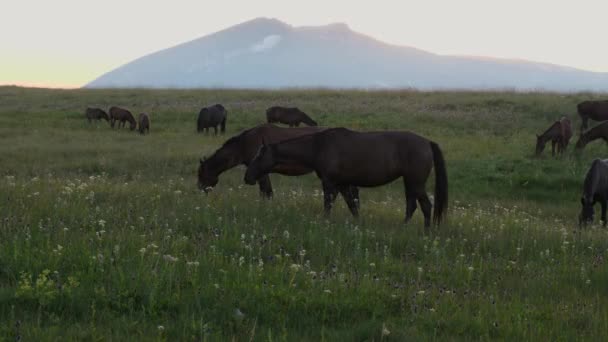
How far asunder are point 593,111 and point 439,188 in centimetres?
2502

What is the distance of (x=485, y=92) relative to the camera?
1823 inches

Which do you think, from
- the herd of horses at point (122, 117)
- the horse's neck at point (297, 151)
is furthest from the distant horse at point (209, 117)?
the horse's neck at point (297, 151)

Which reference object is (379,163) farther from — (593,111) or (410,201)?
(593,111)

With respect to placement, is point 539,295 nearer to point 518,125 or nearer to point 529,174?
point 529,174

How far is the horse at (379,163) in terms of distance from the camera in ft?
34.3

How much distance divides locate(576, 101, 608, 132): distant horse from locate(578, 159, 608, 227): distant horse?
756 inches

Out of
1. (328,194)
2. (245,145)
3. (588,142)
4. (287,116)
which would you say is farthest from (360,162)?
(287,116)

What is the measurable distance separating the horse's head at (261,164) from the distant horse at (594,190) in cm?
721

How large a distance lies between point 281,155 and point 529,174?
11.2m

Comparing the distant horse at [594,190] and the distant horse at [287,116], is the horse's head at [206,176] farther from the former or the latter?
the distant horse at [287,116]

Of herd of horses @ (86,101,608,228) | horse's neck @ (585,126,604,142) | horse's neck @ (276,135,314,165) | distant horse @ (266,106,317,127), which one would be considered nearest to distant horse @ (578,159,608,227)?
herd of horses @ (86,101,608,228)

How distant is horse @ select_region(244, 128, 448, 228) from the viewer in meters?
10.4

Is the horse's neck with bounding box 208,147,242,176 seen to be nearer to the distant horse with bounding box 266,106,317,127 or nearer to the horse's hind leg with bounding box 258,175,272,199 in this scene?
the horse's hind leg with bounding box 258,175,272,199

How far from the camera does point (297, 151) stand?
1101 cm
